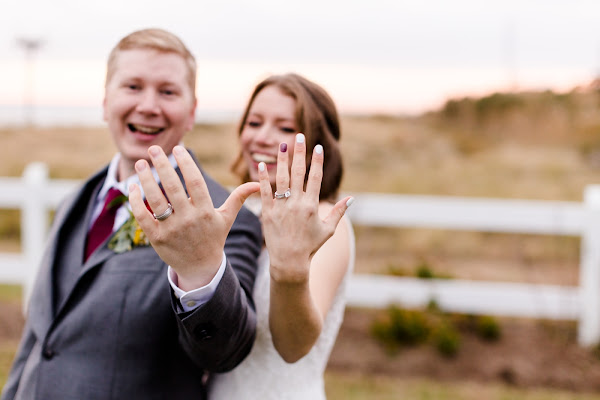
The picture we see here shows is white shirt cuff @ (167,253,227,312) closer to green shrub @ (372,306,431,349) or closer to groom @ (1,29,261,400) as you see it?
groom @ (1,29,261,400)

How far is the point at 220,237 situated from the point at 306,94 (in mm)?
1042

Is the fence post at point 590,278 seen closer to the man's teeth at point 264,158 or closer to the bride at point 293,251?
the bride at point 293,251

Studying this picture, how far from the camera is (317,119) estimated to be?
7.61 feet

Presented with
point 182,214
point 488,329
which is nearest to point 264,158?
point 182,214

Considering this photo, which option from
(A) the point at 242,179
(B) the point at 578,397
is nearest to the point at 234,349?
(A) the point at 242,179

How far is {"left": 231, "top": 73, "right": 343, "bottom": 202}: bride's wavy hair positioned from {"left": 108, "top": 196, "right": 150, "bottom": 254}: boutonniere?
2.45 ft

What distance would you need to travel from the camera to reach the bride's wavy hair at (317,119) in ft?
7.55

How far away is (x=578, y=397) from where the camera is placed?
175 inches

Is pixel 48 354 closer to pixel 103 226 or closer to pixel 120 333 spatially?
pixel 120 333

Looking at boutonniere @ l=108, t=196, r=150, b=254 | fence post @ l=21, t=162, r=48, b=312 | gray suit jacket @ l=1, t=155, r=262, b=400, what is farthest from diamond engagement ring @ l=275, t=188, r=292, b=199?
fence post @ l=21, t=162, r=48, b=312

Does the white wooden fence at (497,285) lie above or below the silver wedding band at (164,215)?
below

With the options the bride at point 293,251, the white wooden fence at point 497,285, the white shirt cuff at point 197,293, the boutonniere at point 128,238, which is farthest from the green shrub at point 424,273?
the white shirt cuff at point 197,293

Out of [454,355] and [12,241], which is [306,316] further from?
[12,241]

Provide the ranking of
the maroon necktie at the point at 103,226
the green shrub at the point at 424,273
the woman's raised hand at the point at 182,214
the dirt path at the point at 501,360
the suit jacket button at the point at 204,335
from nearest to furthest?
the woman's raised hand at the point at 182,214 < the suit jacket button at the point at 204,335 < the maroon necktie at the point at 103,226 < the dirt path at the point at 501,360 < the green shrub at the point at 424,273
